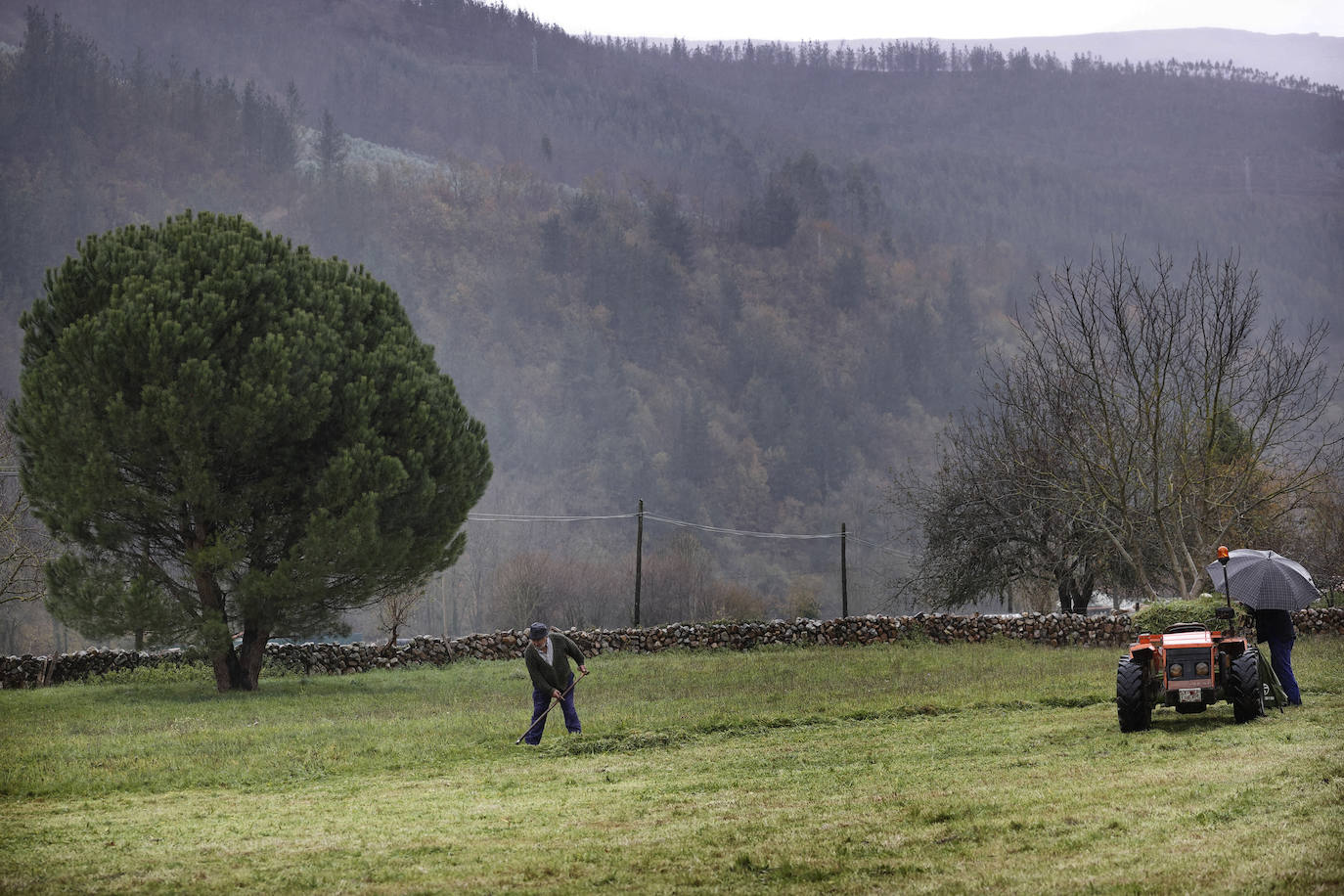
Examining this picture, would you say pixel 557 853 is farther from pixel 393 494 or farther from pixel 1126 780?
pixel 393 494

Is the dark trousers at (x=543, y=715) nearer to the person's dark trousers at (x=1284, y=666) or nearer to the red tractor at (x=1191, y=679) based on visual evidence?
the red tractor at (x=1191, y=679)

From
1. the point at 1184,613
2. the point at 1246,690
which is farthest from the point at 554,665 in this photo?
the point at 1184,613

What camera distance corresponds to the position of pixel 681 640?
31.7 meters

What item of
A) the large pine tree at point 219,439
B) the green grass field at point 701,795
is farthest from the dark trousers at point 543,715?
the large pine tree at point 219,439

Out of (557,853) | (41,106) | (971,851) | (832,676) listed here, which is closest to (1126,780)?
(971,851)

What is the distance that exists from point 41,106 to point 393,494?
151 m

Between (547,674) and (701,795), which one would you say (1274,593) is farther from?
(547,674)

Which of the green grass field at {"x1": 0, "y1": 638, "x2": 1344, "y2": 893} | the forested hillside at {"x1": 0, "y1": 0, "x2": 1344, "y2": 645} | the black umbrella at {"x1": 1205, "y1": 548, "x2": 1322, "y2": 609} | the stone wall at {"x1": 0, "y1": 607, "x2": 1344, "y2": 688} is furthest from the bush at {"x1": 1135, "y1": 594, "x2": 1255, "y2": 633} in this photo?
the forested hillside at {"x1": 0, "y1": 0, "x2": 1344, "y2": 645}

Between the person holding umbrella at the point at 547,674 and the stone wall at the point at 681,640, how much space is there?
1460 cm

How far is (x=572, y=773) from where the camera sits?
12477 mm

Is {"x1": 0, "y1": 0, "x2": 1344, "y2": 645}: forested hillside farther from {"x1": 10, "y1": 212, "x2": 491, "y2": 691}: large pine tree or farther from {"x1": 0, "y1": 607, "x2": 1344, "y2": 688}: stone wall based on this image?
{"x1": 10, "y1": 212, "x2": 491, "y2": 691}: large pine tree

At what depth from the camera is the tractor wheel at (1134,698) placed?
42.8 feet

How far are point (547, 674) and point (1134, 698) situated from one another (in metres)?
6.86

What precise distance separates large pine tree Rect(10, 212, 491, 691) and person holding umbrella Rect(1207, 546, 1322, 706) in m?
16.0
